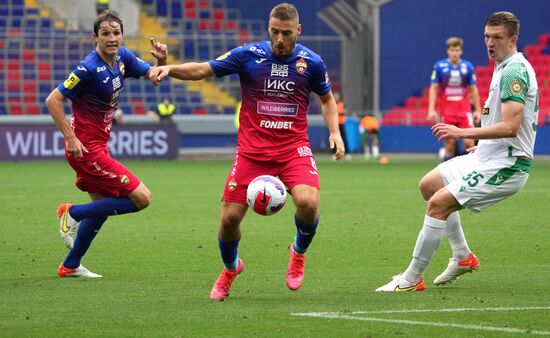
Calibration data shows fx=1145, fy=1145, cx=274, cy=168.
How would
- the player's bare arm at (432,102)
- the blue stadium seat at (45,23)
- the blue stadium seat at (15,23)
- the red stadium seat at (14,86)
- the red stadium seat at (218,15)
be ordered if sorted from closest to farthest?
the player's bare arm at (432,102), the red stadium seat at (14,86), the blue stadium seat at (15,23), the blue stadium seat at (45,23), the red stadium seat at (218,15)

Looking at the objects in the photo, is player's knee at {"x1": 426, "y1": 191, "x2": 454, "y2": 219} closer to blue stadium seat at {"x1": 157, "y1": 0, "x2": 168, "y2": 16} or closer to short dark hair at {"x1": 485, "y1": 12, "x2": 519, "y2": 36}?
short dark hair at {"x1": 485, "y1": 12, "x2": 519, "y2": 36}

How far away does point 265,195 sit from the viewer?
8.52 metres

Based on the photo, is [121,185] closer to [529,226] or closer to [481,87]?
[529,226]

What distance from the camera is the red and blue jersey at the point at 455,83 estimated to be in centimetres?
2031

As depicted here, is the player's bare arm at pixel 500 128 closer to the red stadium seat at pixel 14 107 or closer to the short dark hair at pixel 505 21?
the short dark hair at pixel 505 21

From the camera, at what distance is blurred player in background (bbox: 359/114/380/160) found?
118 feet

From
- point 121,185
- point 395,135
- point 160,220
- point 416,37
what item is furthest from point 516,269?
point 416,37

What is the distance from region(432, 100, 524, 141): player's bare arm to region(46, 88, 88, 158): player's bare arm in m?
3.08

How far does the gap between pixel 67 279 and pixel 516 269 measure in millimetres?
4002

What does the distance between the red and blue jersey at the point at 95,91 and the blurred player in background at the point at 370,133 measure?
2561 cm

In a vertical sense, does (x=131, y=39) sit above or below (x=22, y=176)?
above

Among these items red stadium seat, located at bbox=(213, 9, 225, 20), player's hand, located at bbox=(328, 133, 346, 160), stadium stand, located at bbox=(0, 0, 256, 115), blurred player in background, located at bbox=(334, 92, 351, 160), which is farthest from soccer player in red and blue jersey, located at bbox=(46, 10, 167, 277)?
red stadium seat, located at bbox=(213, 9, 225, 20)

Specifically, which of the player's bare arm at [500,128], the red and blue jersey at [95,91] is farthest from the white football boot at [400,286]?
the red and blue jersey at [95,91]

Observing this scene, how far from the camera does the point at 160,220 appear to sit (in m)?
15.5
